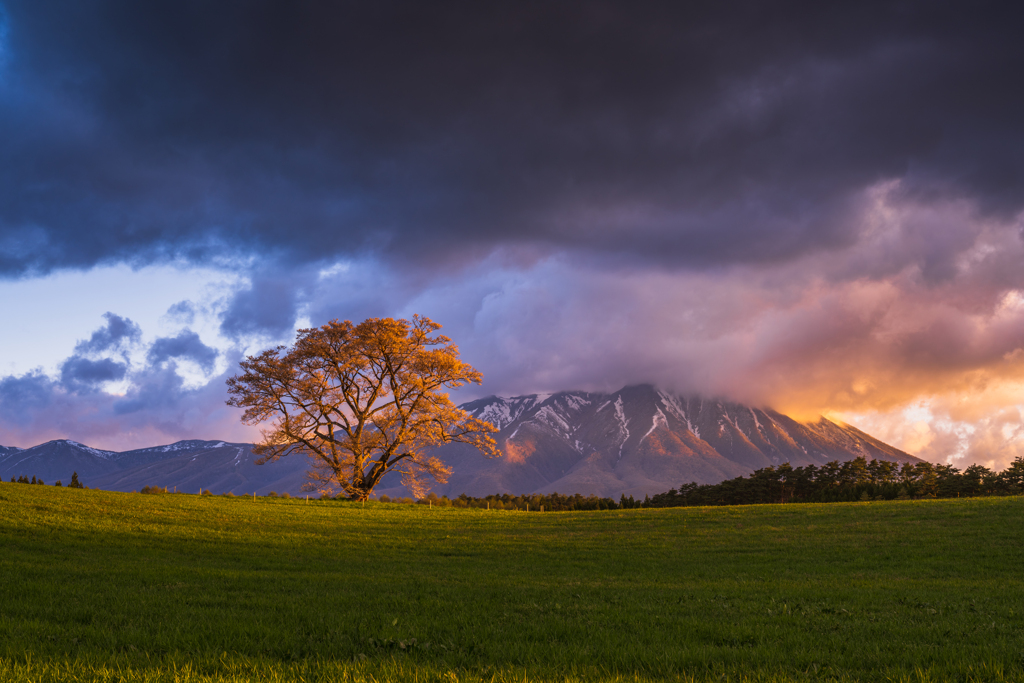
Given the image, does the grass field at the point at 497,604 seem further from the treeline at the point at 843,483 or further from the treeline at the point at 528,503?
the treeline at the point at 843,483

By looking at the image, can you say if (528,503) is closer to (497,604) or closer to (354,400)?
(354,400)

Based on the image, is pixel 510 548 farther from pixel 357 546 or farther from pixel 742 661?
pixel 742 661

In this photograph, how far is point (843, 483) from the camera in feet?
283

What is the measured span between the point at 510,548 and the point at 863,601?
47.0 feet

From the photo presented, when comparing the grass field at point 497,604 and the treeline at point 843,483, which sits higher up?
the grass field at point 497,604

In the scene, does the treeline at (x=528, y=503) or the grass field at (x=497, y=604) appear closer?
the grass field at (x=497, y=604)

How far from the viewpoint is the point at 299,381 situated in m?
50.2

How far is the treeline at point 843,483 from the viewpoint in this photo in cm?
6669

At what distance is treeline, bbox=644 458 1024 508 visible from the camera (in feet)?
219

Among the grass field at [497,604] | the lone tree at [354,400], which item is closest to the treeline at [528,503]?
the lone tree at [354,400]

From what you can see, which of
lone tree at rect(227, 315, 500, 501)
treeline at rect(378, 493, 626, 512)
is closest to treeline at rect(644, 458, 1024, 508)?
treeline at rect(378, 493, 626, 512)

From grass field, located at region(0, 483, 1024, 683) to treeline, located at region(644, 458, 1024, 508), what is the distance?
49.6m

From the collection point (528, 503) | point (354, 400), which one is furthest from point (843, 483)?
point (354, 400)

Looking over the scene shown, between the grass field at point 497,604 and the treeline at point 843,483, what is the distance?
4957 centimetres
